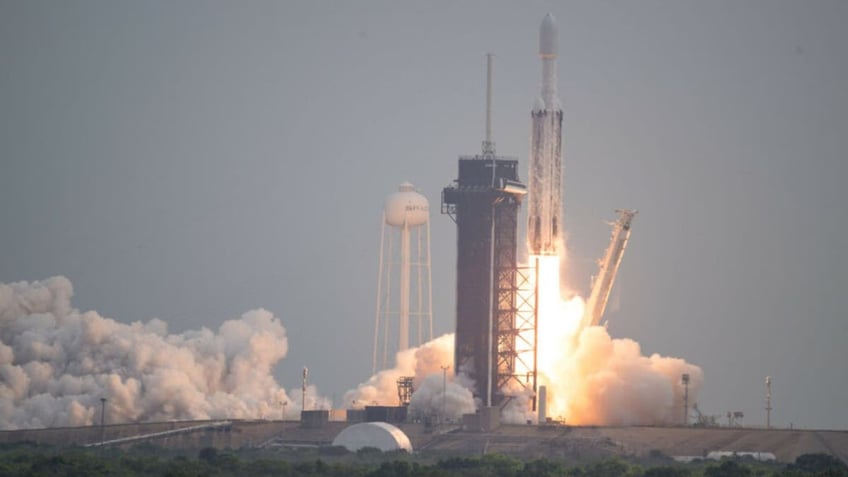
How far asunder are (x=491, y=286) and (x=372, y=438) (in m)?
17.6

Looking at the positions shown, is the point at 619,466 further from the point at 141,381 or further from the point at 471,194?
the point at 141,381

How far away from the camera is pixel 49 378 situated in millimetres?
194750

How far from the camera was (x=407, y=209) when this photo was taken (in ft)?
648

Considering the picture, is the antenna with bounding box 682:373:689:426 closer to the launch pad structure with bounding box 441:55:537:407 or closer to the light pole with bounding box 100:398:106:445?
the launch pad structure with bounding box 441:55:537:407

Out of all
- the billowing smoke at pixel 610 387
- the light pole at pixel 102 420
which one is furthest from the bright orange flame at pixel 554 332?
the light pole at pixel 102 420

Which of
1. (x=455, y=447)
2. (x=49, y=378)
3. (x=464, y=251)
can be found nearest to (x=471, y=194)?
(x=464, y=251)

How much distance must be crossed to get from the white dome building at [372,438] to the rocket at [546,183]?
19.5m

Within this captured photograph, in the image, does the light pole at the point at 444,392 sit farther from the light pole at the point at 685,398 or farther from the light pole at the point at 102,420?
the light pole at the point at 102,420

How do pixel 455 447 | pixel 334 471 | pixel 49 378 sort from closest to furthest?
1. pixel 334 471
2. pixel 455 447
3. pixel 49 378

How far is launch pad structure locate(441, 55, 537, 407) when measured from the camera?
191 m

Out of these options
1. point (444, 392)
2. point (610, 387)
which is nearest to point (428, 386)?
point (444, 392)

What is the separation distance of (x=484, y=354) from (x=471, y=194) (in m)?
11.6

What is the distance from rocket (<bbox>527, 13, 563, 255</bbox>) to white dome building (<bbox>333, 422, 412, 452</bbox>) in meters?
19.5

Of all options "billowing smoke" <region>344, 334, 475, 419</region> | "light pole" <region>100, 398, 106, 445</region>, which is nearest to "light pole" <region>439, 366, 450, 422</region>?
"billowing smoke" <region>344, 334, 475, 419</region>
